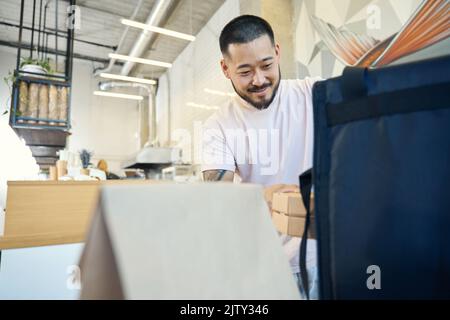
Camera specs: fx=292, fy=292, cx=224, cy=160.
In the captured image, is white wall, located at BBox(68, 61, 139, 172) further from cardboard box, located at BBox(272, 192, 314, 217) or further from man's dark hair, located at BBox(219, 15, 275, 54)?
cardboard box, located at BBox(272, 192, 314, 217)

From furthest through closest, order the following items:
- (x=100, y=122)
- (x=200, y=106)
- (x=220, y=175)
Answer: (x=100, y=122)
(x=200, y=106)
(x=220, y=175)

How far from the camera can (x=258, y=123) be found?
1.29m

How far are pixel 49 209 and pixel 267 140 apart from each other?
1219 millimetres

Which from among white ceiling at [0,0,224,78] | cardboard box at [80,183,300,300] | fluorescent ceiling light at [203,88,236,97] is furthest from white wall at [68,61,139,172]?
cardboard box at [80,183,300,300]

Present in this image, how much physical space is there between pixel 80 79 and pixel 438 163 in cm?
826

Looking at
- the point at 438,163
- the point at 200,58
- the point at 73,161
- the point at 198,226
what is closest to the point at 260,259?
the point at 198,226

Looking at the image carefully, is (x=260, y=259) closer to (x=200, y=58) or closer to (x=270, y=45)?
(x=270, y=45)

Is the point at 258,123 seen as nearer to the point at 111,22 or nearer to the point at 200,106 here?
the point at 200,106

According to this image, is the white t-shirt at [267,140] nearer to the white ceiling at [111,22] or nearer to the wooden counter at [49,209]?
the wooden counter at [49,209]

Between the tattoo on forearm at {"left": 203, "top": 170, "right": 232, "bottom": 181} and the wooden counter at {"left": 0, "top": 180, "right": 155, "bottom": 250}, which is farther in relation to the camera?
the wooden counter at {"left": 0, "top": 180, "right": 155, "bottom": 250}

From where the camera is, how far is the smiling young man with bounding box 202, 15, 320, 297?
1.21 m

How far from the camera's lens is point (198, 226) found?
11.7 inches

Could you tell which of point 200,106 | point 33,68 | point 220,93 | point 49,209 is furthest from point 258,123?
point 200,106

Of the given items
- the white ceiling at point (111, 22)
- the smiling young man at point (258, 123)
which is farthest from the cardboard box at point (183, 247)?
the white ceiling at point (111, 22)
